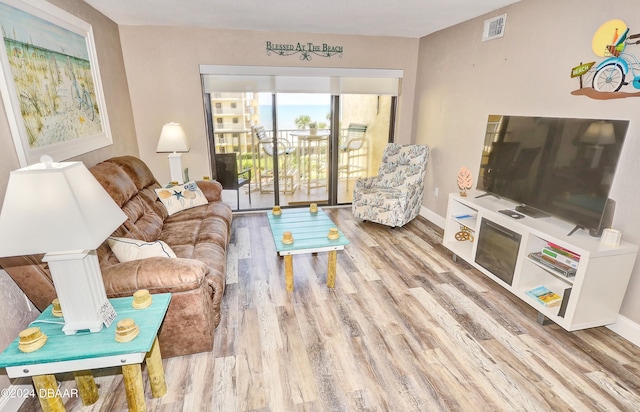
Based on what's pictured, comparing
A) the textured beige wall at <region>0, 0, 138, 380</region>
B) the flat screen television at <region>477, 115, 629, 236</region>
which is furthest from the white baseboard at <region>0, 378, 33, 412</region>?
the flat screen television at <region>477, 115, 629, 236</region>

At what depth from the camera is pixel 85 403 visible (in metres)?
1.73

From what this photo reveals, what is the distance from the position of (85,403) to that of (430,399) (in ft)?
6.00

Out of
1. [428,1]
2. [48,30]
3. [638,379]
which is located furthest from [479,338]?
[48,30]

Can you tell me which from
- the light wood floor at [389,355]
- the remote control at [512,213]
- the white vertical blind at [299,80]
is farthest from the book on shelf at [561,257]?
the white vertical blind at [299,80]

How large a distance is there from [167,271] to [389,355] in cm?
143

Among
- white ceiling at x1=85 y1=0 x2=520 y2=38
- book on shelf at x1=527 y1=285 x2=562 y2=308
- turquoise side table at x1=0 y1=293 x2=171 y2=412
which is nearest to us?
turquoise side table at x1=0 y1=293 x2=171 y2=412

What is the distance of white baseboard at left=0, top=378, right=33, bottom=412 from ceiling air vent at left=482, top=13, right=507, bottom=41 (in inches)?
171

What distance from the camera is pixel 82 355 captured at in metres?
1.38

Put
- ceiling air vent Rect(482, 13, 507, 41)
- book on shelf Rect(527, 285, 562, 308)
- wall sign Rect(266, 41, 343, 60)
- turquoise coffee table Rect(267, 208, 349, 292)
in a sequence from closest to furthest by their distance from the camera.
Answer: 1. book on shelf Rect(527, 285, 562, 308)
2. turquoise coffee table Rect(267, 208, 349, 292)
3. ceiling air vent Rect(482, 13, 507, 41)
4. wall sign Rect(266, 41, 343, 60)

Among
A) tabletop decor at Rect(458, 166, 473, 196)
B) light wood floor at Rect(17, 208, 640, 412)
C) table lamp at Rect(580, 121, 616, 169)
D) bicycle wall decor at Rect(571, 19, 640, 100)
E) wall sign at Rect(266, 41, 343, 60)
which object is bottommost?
light wood floor at Rect(17, 208, 640, 412)

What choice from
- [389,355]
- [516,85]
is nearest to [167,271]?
[389,355]

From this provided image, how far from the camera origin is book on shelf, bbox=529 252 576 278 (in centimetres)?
220

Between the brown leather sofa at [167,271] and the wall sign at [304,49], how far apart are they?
2247 mm

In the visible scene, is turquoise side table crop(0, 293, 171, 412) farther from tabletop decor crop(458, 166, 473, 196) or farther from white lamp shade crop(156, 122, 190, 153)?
tabletop decor crop(458, 166, 473, 196)
